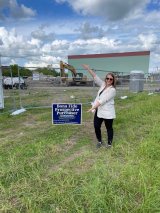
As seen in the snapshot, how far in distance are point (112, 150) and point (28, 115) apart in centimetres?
499

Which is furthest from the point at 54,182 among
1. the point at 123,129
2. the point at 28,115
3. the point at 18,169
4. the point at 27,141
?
the point at 28,115

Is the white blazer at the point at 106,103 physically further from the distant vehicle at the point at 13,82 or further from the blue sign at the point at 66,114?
the distant vehicle at the point at 13,82

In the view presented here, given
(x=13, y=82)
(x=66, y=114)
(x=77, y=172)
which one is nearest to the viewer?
(x=77, y=172)

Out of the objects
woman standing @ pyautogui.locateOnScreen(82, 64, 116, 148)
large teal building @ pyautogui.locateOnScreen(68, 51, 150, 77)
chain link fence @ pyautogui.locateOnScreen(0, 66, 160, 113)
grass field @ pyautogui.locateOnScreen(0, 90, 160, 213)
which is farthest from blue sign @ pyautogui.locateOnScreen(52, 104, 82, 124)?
large teal building @ pyautogui.locateOnScreen(68, 51, 150, 77)

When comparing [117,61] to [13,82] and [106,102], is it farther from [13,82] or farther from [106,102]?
[106,102]

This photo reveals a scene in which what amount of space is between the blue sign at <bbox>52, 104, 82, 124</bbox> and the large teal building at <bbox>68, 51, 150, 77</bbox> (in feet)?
130

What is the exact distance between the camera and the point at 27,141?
565 centimetres

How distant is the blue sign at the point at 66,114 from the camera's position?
6.11 meters

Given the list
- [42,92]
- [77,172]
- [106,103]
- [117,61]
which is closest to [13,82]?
[42,92]

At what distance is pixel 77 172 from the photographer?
3.88 meters

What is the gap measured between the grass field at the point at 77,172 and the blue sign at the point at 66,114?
37cm

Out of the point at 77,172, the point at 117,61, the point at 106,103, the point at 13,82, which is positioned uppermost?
the point at 117,61

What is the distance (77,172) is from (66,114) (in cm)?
247

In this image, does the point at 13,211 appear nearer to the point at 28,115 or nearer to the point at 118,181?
the point at 118,181
